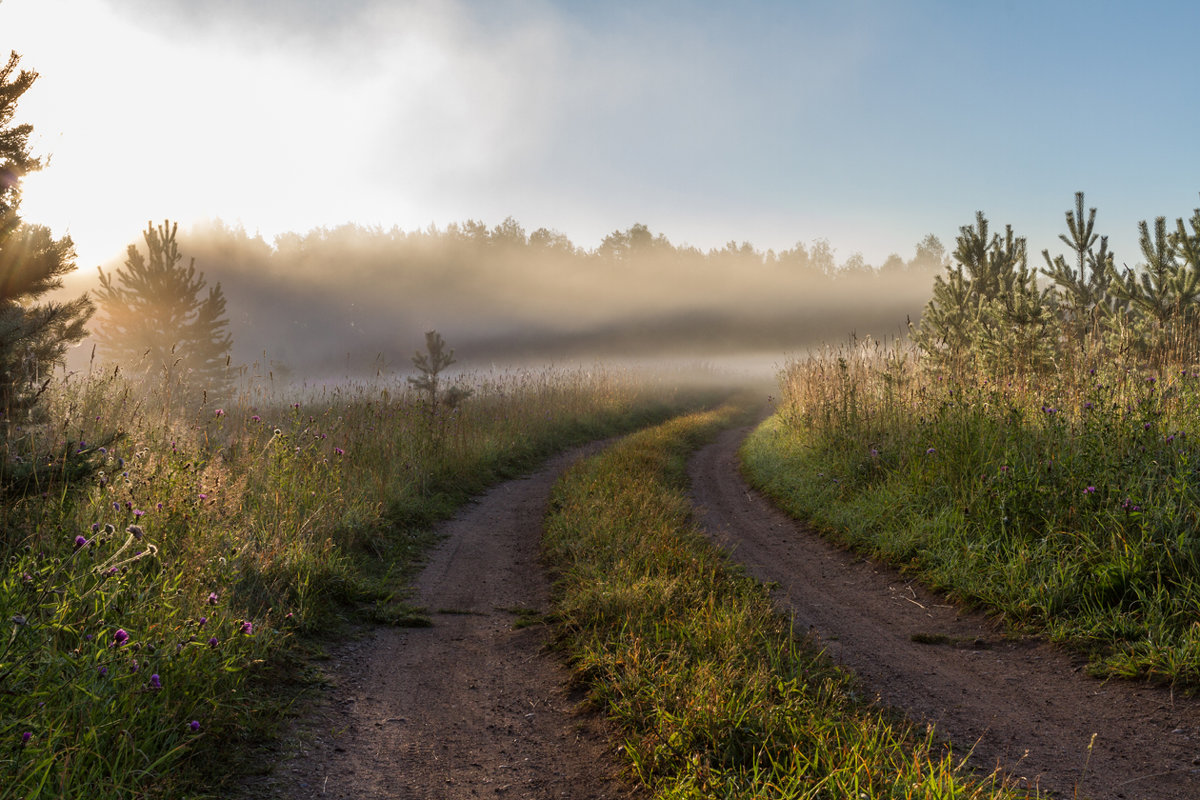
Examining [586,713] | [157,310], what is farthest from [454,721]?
[157,310]

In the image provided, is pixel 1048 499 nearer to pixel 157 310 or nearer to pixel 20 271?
pixel 20 271

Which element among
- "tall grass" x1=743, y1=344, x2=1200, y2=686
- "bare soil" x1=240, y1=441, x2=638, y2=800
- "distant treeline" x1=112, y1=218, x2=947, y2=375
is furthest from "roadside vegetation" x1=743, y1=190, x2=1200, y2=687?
"distant treeline" x1=112, y1=218, x2=947, y2=375

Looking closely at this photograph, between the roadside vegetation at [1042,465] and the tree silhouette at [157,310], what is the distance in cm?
1831

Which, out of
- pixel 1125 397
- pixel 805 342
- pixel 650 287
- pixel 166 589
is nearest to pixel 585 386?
pixel 1125 397

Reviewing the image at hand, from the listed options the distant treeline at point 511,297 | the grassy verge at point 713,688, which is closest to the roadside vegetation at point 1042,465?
the grassy verge at point 713,688

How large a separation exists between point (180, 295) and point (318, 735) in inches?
822

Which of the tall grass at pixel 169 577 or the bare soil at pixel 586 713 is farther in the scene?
the bare soil at pixel 586 713

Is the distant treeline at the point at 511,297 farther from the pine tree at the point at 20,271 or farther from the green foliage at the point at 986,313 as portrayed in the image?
the pine tree at the point at 20,271

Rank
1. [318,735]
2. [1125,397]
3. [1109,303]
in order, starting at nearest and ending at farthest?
[318,735] → [1125,397] → [1109,303]

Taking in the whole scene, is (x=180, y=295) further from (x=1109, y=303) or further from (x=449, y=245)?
(x=449, y=245)

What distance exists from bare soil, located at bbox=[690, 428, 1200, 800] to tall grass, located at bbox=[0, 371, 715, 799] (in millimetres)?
3516

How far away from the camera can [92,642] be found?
2.88 metres

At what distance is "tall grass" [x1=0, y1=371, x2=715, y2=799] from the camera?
99.4 inches

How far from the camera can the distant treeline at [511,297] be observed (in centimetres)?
6569
